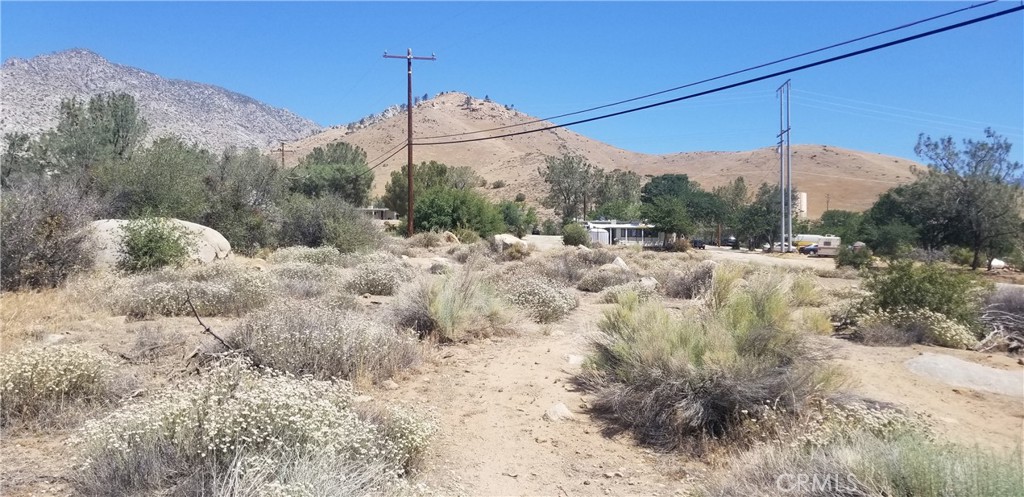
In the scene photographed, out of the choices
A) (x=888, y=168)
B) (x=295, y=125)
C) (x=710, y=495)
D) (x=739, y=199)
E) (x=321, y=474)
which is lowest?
(x=710, y=495)

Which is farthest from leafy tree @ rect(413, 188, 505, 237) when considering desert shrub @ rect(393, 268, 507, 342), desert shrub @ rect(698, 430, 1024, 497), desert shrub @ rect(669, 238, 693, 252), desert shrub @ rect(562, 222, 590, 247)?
desert shrub @ rect(698, 430, 1024, 497)

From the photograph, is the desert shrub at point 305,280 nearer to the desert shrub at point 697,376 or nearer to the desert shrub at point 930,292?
the desert shrub at point 697,376

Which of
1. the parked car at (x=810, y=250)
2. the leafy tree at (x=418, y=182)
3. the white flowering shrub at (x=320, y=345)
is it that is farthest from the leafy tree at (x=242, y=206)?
the parked car at (x=810, y=250)

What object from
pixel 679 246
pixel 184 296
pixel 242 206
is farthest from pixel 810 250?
pixel 184 296

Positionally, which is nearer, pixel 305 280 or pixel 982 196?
pixel 305 280

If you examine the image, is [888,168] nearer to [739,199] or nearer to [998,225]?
[739,199]

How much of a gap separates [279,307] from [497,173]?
9680 centimetres

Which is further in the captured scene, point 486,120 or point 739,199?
point 486,120

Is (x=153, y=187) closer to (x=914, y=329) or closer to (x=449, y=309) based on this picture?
(x=449, y=309)

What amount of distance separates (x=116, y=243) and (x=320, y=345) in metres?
10.8

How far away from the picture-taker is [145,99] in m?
→ 80.6

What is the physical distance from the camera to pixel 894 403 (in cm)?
666

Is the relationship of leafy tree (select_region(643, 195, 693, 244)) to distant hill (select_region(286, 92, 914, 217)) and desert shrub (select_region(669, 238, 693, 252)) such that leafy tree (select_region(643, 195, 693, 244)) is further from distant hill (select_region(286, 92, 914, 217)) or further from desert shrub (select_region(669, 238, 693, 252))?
distant hill (select_region(286, 92, 914, 217))

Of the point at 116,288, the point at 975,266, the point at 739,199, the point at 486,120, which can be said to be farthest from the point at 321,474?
the point at 486,120
